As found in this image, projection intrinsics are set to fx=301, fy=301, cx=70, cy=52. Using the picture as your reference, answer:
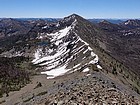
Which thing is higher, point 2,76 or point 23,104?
point 23,104

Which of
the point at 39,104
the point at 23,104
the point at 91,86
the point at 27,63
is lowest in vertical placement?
the point at 27,63

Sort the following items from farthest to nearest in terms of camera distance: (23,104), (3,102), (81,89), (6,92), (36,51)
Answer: (36,51) < (6,92) < (3,102) < (23,104) < (81,89)

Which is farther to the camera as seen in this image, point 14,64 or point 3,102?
point 14,64

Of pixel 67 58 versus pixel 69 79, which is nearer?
pixel 69 79

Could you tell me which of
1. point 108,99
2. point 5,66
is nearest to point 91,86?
point 108,99

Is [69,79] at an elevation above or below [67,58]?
above

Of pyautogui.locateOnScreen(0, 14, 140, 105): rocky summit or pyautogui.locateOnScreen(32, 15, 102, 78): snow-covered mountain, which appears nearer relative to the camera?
pyautogui.locateOnScreen(0, 14, 140, 105): rocky summit

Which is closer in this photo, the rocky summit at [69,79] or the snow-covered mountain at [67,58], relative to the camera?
the rocky summit at [69,79]

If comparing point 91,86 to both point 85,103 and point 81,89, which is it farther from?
point 85,103

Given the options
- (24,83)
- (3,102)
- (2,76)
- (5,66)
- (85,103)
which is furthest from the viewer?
(5,66)
